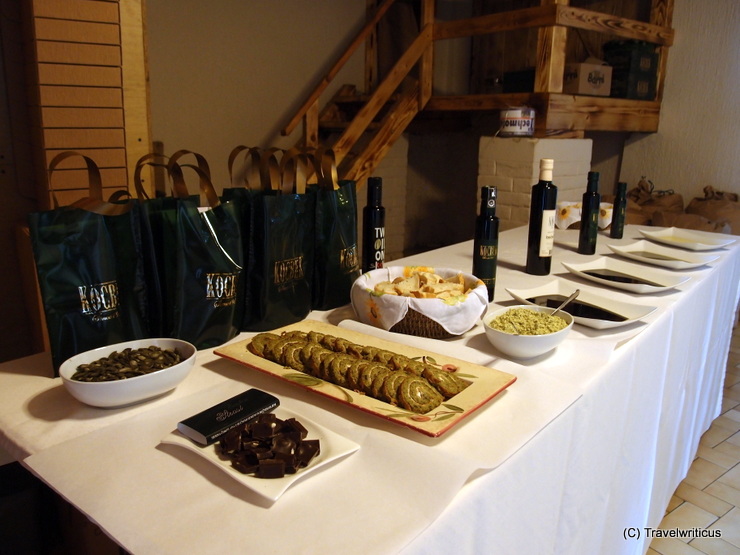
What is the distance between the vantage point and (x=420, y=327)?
1.17m

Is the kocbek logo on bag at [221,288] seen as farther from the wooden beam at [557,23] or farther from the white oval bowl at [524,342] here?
the wooden beam at [557,23]

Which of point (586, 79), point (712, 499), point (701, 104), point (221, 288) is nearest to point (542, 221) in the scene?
point (221, 288)

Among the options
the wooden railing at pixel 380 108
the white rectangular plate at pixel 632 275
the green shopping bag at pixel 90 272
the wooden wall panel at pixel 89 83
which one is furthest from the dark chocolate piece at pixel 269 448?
the wooden railing at pixel 380 108

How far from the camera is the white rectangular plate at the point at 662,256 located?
5.70ft

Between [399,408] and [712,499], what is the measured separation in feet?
5.39

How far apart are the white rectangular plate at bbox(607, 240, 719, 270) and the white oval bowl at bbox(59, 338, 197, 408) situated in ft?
4.64

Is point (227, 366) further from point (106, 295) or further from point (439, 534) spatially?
point (439, 534)

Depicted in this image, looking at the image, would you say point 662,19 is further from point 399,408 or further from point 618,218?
point 399,408

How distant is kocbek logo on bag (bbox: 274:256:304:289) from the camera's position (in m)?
1.21

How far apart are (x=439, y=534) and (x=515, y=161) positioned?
108 inches

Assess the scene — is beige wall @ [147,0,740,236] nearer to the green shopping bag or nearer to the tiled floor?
the tiled floor

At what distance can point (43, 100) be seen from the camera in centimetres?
180

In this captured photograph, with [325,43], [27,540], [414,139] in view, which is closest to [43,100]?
[27,540]

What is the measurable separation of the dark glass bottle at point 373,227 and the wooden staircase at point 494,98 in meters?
2.05
